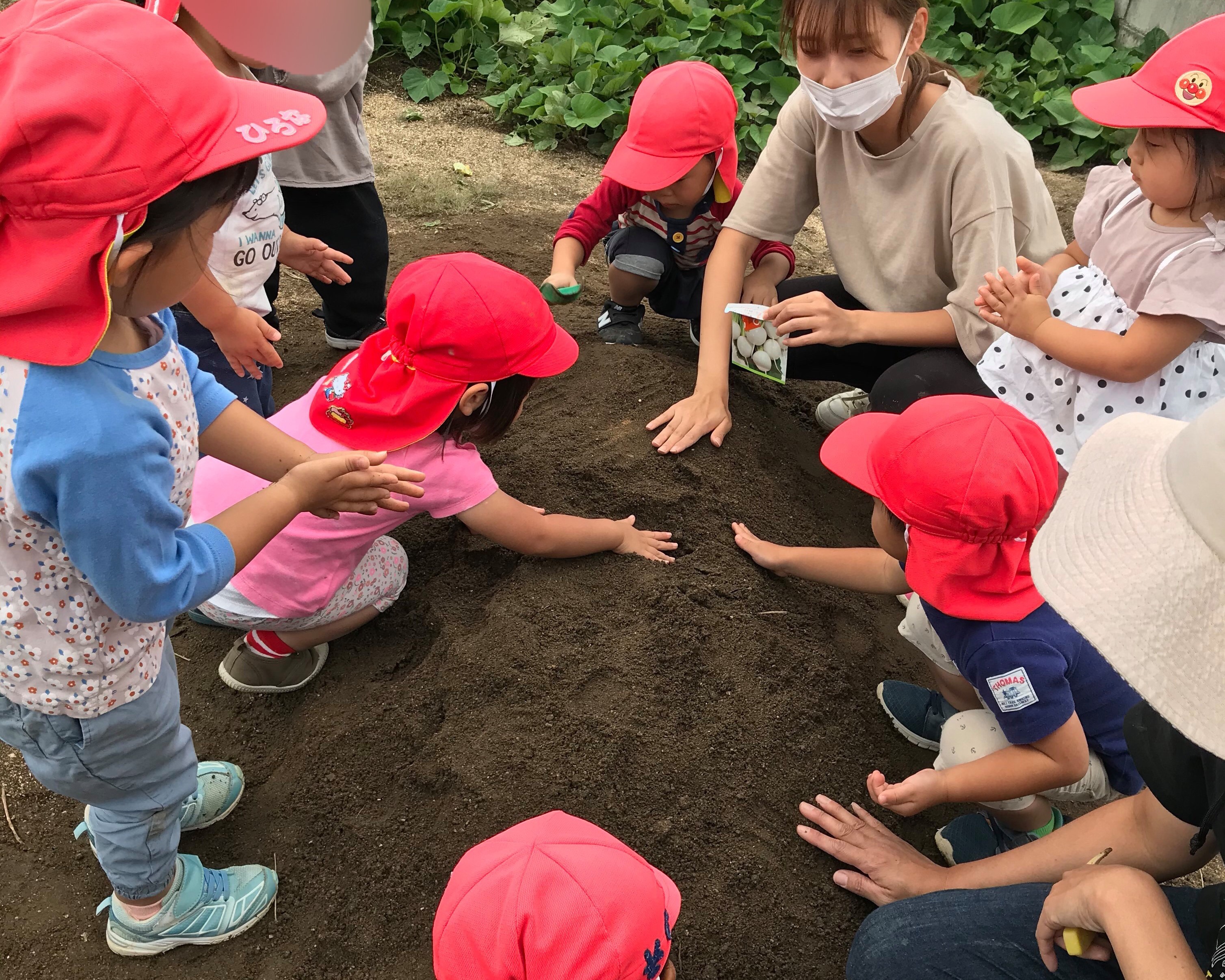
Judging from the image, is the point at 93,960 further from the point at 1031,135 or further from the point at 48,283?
the point at 1031,135

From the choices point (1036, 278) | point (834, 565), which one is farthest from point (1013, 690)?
point (1036, 278)

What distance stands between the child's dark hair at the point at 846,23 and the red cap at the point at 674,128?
382mm

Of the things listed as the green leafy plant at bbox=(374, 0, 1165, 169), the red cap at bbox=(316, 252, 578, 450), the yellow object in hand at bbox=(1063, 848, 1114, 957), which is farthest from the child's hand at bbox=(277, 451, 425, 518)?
the green leafy plant at bbox=(374, 0, 1165, 169)

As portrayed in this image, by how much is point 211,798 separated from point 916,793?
1.34 meters

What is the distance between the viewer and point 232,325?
2.15 meters

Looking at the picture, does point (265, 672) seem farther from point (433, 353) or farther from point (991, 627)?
point (991, 627)

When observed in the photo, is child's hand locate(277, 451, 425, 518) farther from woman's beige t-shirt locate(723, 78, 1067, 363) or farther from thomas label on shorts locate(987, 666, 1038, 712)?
woman's beige t-shirt locate(723, 78, 1067, 363)

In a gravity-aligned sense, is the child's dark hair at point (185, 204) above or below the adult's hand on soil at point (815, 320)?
above

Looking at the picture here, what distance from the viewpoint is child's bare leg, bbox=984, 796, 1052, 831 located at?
190 centimetres

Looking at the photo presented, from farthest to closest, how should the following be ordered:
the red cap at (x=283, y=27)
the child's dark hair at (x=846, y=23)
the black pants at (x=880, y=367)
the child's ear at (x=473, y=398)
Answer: the black pants at (x=880, y=367), the child's dark hair at (x=846, y=23), the red cap at (x=283, y=27), the child's ear at (x=473, y=398)

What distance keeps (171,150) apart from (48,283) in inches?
8.3

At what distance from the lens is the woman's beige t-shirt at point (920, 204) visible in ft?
7.89

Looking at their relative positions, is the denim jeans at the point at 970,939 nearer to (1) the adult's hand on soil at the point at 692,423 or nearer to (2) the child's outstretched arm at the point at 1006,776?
(2) the child's outstretched arm at the point at 1006,776

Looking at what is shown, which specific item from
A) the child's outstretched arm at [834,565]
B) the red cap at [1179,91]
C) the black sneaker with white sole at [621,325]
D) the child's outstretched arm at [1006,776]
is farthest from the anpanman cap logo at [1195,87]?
the black sneaker with white sole at [621,325]
